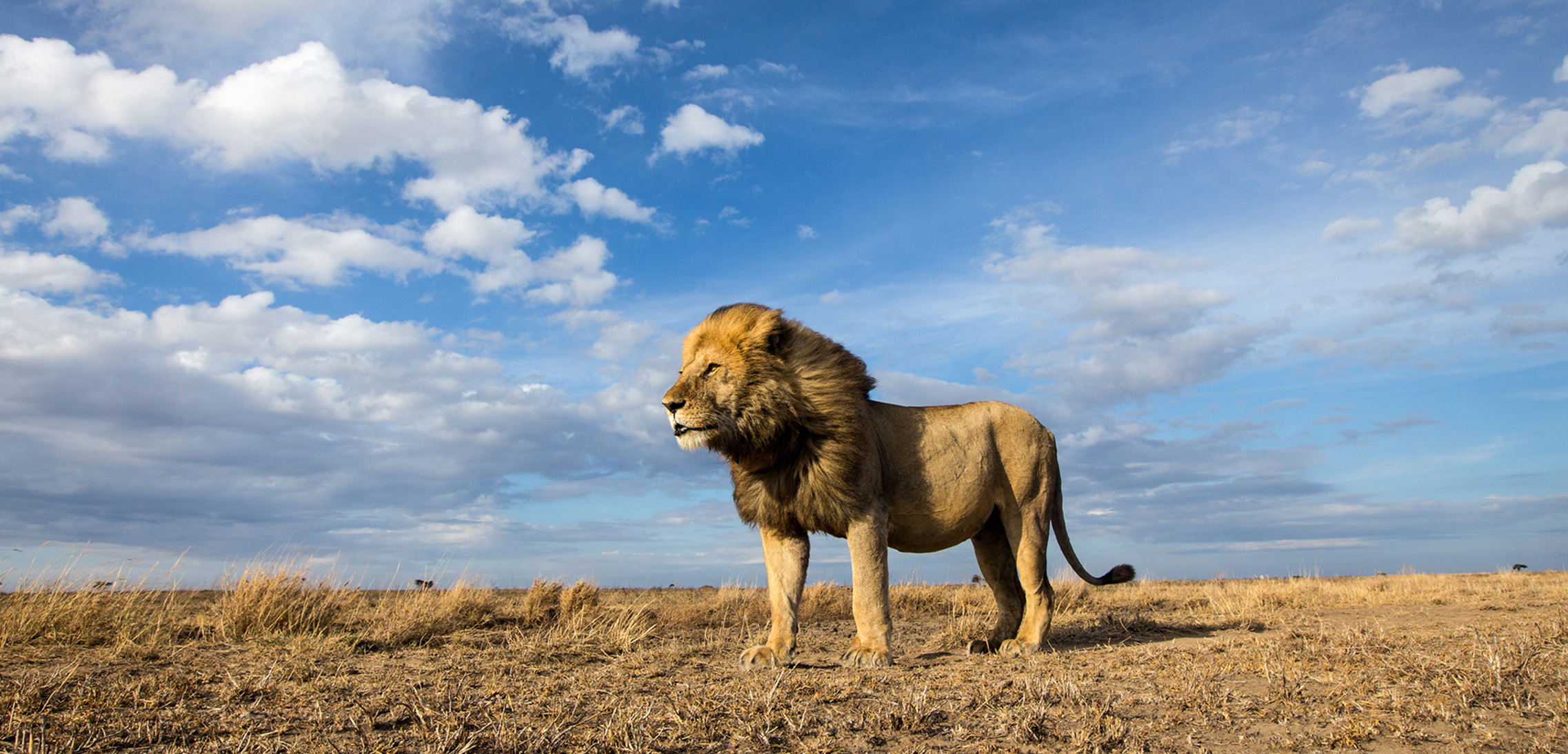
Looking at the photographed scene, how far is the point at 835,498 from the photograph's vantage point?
5.97 meters

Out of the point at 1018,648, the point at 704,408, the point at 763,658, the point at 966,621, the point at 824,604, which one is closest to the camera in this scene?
the point at 763,658

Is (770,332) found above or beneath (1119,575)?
above

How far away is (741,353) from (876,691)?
2.53 metres

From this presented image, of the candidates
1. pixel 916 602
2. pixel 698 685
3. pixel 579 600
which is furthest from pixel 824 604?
pixel 698 685

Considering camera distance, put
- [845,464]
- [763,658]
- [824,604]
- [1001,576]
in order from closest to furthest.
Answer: [763,658] < [845,464] < [1001,576] < [824,604]

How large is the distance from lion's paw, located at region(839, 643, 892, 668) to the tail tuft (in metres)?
3.15

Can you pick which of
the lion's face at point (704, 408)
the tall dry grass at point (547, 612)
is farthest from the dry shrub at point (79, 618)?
the lion's face at point (704, 408)

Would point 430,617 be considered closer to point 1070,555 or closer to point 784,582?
point 784,582

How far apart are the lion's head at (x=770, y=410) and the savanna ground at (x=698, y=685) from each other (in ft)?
4.07

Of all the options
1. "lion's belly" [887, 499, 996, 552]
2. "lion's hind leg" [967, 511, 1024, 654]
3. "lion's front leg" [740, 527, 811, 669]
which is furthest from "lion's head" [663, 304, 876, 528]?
"lion's hind leg" [967, 511, 1024, 654]

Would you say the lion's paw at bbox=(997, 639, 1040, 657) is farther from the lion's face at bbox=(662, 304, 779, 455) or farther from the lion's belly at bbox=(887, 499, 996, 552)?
the lion's face at bbox=(662, 304, 779, 455)

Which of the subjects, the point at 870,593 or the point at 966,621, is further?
the point at 966,621

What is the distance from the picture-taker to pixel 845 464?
603cm

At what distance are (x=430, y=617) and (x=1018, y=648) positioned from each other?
18.4 ft
